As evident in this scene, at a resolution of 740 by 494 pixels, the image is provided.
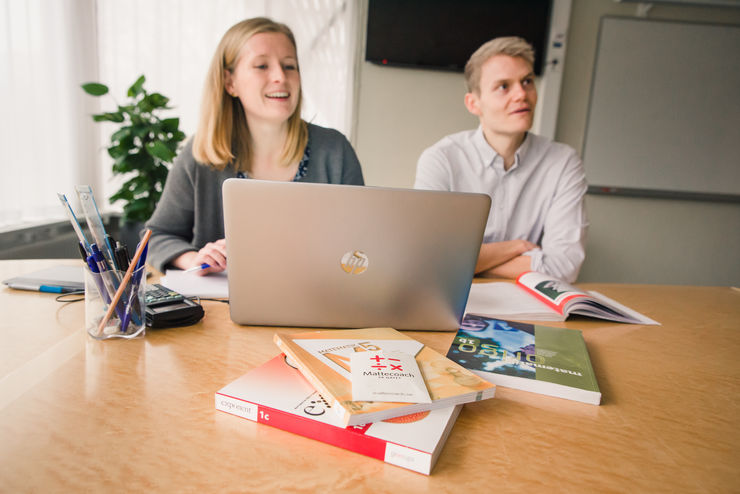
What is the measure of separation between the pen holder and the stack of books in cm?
26

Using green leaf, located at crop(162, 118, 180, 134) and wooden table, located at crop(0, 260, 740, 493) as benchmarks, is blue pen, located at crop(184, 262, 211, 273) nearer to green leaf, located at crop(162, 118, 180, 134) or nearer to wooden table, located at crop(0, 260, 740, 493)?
wooden table, located at crop(0, 260, 740, 493)

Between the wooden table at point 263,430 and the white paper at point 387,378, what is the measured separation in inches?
2.3

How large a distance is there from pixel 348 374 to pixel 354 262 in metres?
0.21

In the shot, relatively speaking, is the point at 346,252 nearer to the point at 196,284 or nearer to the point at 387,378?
the point at 387,378

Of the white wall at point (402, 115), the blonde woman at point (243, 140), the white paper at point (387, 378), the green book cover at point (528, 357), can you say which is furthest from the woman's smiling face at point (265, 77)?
the white wall at point (402, 115)

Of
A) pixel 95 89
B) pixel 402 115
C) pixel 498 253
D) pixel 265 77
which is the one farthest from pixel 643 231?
pixel 95 89

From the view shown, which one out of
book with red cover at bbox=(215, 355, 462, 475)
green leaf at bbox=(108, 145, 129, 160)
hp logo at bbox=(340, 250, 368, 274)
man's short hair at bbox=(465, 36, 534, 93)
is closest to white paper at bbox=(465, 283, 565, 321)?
hp logo at bbox=(340, 250, 368, 274)

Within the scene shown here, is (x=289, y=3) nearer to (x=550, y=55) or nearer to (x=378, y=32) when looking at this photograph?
(x=378, y=32)

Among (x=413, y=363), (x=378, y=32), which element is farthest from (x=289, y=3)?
(x=413, y=363)

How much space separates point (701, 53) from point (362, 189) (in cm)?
316

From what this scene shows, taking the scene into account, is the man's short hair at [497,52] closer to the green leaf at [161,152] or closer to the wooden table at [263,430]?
the wooden table at [263,430]

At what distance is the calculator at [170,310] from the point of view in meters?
0.73

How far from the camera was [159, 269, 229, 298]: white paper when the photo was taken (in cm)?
89

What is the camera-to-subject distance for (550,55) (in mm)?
2799
